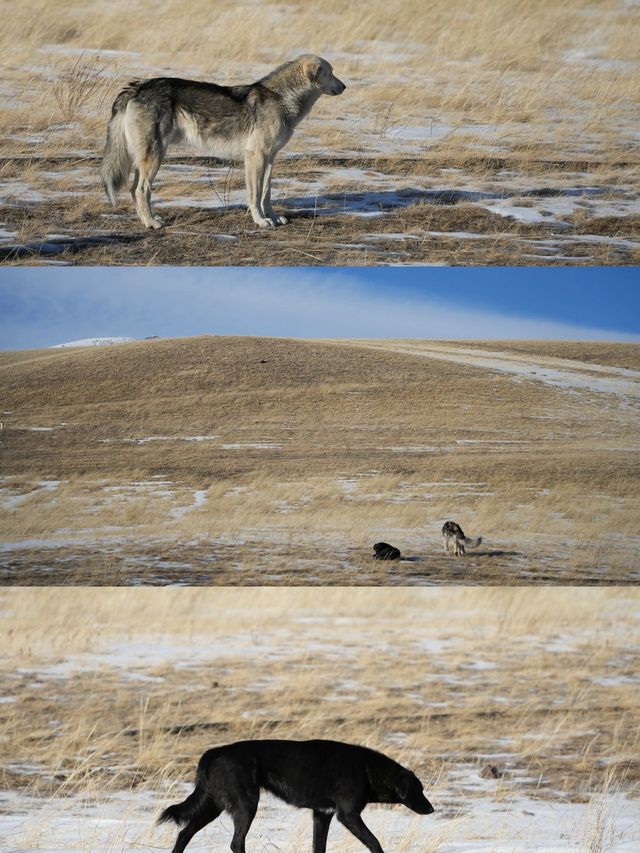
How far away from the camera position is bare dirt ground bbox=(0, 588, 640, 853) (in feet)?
15.6

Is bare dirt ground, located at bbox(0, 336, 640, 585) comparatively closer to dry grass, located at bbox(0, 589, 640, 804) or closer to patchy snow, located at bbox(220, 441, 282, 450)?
patchy snow, located at bbox(220, 441, 282, 450)

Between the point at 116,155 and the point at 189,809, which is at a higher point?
the point at 116,155

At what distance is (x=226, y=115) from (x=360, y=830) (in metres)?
2.74

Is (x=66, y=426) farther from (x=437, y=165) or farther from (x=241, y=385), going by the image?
(x=437, y=165)

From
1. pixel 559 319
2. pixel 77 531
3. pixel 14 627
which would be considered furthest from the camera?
pixel 14 627

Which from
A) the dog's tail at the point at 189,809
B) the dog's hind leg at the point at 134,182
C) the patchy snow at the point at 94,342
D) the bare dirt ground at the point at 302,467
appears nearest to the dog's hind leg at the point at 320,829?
the dog's tail at the point at 189,809

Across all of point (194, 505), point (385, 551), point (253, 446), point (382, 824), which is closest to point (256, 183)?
point (253, 446)

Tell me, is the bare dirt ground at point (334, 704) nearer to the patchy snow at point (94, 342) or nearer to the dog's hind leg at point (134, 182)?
the patchy snow at point (94, 342)

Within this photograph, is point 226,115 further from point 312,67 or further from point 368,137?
point 368,137

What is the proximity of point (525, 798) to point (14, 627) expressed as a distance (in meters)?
2.57

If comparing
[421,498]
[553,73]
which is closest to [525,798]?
[421,498]

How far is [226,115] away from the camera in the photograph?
4.55 m

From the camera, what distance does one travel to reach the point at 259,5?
5320mm

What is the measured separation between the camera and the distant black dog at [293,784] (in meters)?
3.57
